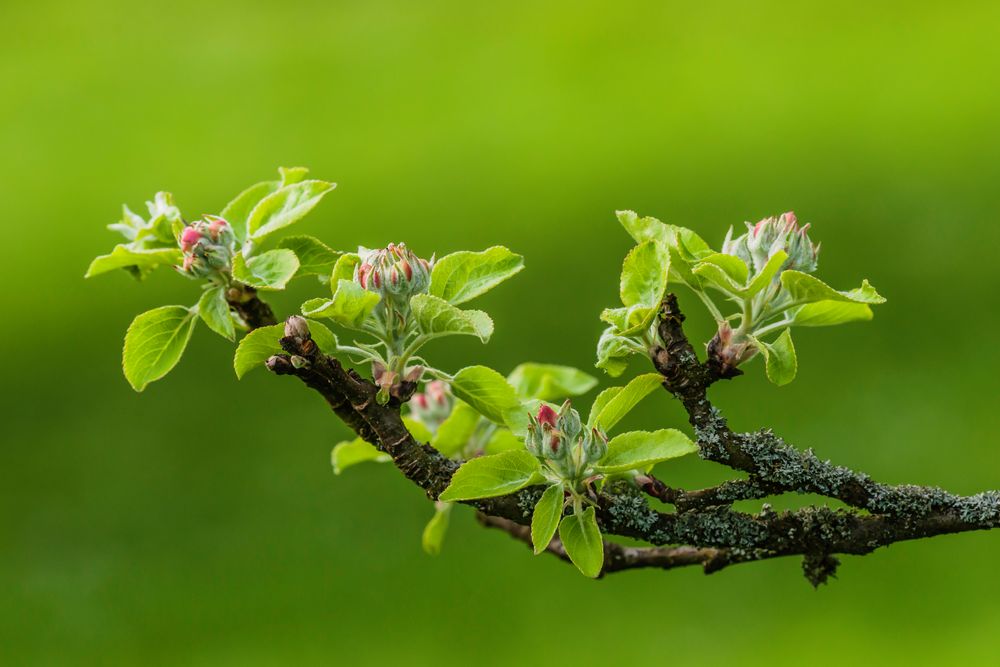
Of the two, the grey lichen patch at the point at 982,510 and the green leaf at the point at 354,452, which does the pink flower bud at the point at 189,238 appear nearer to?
the green leaf at the point at 354,452

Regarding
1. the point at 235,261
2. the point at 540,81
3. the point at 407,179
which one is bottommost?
the point at 235,261

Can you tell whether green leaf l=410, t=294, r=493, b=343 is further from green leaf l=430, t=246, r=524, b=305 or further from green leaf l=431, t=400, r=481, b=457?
green leaf l=431, t=400, r=481, b=457

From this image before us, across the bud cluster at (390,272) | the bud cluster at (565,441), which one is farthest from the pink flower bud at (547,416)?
the bud cluster at (390,272)

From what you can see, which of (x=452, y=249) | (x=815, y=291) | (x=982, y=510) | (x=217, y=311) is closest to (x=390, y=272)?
(x=217, y=311)

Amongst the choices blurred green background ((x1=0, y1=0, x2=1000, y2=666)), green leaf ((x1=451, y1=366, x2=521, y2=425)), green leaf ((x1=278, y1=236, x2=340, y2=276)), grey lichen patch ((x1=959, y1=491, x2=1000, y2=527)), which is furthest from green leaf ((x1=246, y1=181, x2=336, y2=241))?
blurred green background ((x1=0, y1=0, x2=1000, y2=666))

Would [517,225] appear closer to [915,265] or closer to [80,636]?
[915,265]

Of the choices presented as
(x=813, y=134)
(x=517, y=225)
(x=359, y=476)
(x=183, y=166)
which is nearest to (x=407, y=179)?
(x=517, y=225)
